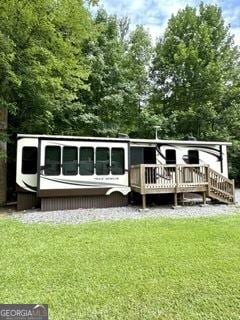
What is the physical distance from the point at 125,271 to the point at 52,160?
20.1 feet

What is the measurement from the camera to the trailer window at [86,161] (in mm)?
9586

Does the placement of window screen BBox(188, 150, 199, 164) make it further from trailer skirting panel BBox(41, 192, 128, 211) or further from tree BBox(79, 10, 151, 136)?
tree BBox(79, 10, 151, 136)

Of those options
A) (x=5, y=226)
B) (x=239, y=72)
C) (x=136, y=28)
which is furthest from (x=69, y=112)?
(x=239, y=72)

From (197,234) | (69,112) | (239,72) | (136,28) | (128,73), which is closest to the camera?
(197,234)

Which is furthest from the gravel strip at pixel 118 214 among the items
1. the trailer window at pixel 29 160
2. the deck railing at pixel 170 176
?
the trailer window at pixel 29 160

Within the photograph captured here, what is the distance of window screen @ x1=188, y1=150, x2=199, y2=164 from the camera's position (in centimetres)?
1143

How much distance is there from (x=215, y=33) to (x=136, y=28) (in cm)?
588

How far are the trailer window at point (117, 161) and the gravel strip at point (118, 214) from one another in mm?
1468

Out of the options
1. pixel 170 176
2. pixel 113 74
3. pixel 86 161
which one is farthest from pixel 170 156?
pixel 113 74

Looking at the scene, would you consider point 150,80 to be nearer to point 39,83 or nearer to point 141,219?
point 39,83

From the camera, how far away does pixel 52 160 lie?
9.29 meters

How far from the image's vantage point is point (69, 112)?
1351 cm

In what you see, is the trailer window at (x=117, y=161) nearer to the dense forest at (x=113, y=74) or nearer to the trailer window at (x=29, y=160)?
the trailer window at (x=29, y=160)

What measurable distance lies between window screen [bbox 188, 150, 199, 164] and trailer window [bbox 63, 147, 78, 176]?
16.5ft
